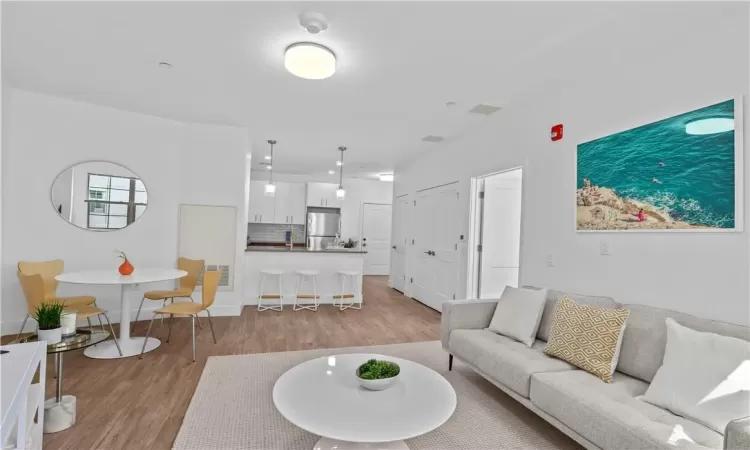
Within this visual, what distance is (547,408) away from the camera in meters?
2.07

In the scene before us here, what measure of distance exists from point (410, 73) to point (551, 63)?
1.15 m

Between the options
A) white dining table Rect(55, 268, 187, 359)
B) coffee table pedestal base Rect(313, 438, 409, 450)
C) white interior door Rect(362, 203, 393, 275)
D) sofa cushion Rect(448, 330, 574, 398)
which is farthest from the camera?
white interior door Rect(362, 203, 393, 275)

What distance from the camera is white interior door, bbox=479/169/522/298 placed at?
4844 mm

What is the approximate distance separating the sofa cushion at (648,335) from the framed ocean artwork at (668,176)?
55 centimetres

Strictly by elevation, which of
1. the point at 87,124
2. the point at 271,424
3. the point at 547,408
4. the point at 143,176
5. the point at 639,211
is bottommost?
the point at 271,424

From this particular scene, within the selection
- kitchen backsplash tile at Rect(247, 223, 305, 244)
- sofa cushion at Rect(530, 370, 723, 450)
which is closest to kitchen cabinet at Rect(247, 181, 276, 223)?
kitchen backsplash tile at Rect(247, 223, 305, 244)

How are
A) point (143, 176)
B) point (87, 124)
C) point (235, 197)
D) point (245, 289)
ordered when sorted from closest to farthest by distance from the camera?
point (87, 124)
point (143, 176)
point (235, 197)
point (245, 289)

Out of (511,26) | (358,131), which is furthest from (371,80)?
(358,131)

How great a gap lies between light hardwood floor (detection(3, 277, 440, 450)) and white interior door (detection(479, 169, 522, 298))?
3.15 ft

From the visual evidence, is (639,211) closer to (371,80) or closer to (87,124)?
(371,80)

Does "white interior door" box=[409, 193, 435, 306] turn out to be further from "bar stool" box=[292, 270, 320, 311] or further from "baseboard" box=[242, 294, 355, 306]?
"bar stool" box=[292, 270, 320, 311]

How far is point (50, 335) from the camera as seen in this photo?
2.03 meters

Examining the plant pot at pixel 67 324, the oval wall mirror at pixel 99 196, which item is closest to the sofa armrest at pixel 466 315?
the plant pot at pixel 67 324

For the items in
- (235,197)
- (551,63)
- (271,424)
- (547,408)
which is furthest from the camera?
(235,197)
